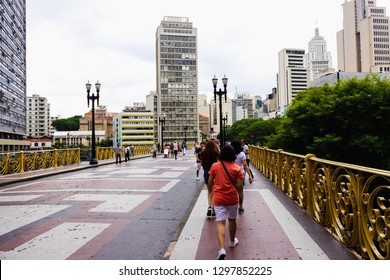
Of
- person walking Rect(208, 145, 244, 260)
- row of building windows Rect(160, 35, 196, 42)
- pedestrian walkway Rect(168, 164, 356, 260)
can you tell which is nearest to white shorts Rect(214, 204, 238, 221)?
person walking Rect(208, 145, 244, 260)

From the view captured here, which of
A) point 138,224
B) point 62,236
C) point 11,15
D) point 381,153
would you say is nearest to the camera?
point 62,236

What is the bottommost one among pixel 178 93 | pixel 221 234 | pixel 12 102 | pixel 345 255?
pixel 345 255

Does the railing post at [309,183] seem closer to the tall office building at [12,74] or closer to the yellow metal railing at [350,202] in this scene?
the yellow metal railing at [350,202]

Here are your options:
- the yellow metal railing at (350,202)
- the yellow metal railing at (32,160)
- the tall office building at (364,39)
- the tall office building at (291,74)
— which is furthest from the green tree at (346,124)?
the tall office building at (291,74)

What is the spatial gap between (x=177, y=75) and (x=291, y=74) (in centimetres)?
6836

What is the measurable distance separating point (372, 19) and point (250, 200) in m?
153

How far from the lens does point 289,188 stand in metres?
8.78

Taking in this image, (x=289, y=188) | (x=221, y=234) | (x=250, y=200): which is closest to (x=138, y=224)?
(x=221, y=234)

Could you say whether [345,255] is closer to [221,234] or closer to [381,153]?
[221,234]

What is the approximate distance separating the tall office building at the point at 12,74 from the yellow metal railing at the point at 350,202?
74592 mm

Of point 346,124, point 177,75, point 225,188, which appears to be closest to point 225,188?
point 225,188

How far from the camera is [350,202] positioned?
171 inches

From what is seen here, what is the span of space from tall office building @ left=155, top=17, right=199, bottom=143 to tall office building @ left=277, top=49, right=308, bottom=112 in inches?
2365

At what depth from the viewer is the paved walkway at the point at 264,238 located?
4.25 metres
